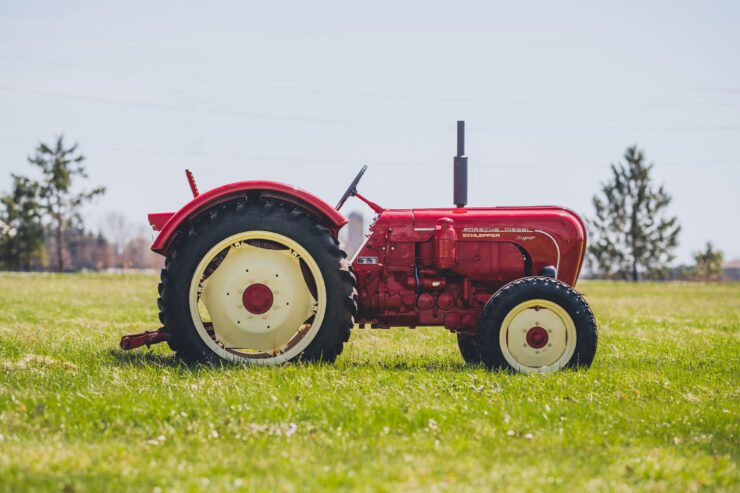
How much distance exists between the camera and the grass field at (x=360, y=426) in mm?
3531

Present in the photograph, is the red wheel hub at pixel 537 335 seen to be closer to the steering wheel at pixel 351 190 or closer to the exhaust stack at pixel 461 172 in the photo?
the exhaust stack at pixel 461 172

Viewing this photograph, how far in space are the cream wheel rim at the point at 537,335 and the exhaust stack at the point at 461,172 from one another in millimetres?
1410

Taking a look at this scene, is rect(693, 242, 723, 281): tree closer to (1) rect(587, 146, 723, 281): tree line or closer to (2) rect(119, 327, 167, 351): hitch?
(1) rect(587, 146, 723, 281): tree line

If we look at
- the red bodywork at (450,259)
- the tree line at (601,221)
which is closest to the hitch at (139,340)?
the red bodywork at (450,259)

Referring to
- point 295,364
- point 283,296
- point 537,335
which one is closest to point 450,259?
point 537,335

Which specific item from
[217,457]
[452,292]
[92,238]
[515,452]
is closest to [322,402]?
[217,457]

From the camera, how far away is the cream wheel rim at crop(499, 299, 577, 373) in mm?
6062

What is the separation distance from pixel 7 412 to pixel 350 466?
8.18ft

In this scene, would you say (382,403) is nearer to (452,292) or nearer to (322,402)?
(322,402)

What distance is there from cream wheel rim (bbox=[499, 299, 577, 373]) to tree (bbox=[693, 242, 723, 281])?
5093 centimetres

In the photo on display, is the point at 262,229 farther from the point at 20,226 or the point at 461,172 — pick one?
the point at 20,226

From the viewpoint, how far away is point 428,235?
21.8ft

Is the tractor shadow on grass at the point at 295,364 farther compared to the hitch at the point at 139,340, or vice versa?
the hitch at the point at 139,340

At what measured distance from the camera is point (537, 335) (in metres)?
6.07
